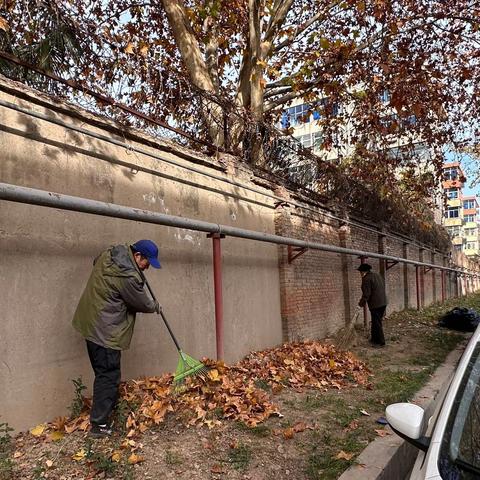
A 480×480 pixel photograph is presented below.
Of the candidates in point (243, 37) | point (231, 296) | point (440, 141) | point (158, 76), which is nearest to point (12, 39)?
point (158, 76)

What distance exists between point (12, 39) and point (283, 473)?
5.14 meters

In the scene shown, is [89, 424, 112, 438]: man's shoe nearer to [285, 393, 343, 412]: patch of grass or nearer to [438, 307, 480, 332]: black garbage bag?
[285, 393, 343, 412]: patch of grass

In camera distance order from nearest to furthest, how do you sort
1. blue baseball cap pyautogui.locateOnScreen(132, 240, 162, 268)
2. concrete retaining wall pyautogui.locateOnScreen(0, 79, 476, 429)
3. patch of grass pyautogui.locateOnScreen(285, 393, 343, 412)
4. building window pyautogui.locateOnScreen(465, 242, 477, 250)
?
concrete retaining wall pyautogui.locateOnScreen(0, 79, 476, 429) → blue baseball cap pyautogui.locateOnScreen(132, 240, 162, 268) → patch of grass pyautogui.locateOnScreen(285, 393, 343, 412) → building window pyautogui.locateOnScreen(465, 242, 477, 250)

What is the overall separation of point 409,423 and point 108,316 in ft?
8.92

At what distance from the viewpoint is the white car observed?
1.94 metres

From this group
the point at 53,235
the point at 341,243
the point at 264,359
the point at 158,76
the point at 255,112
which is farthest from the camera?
the point at 341,243

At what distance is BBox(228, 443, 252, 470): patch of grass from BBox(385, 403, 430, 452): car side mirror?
5.71ft

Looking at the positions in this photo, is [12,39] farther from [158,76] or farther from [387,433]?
[387,433]

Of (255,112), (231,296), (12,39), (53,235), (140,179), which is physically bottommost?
(231,296)

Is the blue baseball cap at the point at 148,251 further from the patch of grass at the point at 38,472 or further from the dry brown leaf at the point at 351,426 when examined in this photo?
the dry brown leaf at the point at 351,426

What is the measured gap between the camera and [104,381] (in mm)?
4012

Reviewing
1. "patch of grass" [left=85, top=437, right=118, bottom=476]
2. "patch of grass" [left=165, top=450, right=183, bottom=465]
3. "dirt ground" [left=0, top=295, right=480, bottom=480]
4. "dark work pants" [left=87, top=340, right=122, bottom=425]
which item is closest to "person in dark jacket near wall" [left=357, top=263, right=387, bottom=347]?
"dirt ground" [left=0, top=295, right=480, bottom=480]

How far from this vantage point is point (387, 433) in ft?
14.5

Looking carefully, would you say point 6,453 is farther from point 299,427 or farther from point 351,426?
point 351,426
